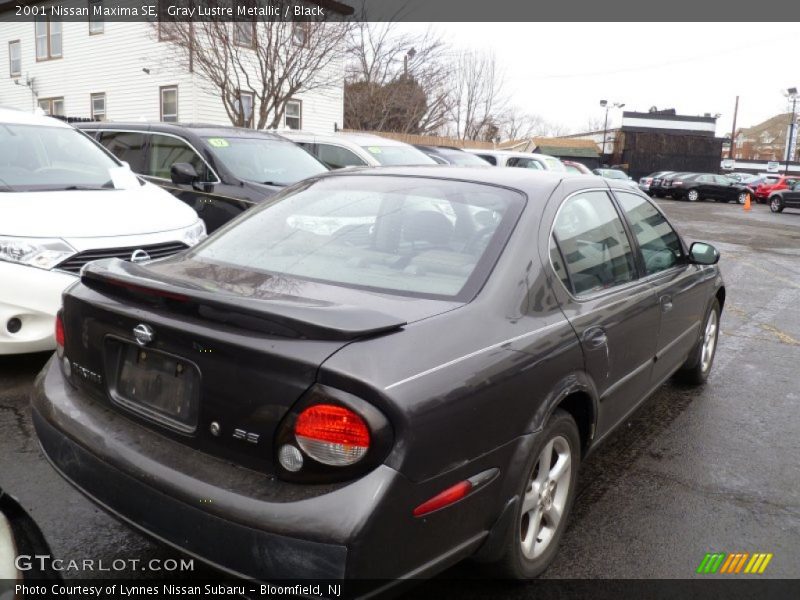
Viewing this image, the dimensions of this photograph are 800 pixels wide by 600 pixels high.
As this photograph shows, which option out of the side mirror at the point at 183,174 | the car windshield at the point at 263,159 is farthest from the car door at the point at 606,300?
the car windshield at the point at 263,159

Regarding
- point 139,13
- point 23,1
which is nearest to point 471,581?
point 139,13

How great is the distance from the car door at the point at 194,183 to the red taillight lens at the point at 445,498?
5.29 m

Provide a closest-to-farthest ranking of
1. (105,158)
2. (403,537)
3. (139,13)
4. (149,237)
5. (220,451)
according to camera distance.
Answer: (403,537) → (220,451) → (149,237) → (105,158) → (139,13)

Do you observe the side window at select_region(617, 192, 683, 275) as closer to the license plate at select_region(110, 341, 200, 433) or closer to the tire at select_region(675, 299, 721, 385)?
the tire at select_region(675, 299, 721, 385)

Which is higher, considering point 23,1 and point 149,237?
point 23,1

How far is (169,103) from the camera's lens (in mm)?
21391

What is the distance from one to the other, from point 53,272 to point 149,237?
0.73 meters

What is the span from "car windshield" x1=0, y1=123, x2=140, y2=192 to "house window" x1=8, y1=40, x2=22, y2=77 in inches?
943

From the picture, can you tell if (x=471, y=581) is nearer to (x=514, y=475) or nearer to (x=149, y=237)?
(x=514, y=475)

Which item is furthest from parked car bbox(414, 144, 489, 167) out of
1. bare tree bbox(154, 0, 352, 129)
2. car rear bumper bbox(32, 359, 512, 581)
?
car rear bumper bbox(32, 359, 512, 581)

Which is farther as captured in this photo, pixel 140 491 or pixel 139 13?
pixel 139 13

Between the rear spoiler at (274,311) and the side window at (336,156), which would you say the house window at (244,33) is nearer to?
the side window at (336,156)

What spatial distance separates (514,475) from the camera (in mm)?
2361

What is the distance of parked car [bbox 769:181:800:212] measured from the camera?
29047 millimetres
